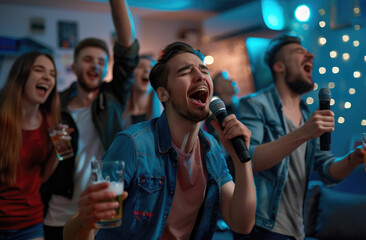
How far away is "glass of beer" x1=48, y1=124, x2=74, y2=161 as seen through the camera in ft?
6.22

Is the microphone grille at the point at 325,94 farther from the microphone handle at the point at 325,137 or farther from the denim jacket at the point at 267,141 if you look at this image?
the denim jacket at the point at 267,141

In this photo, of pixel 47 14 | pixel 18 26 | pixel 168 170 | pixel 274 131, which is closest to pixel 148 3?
pixel 47 14

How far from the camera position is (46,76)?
78.1 inches

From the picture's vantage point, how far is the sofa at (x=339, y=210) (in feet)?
8.32

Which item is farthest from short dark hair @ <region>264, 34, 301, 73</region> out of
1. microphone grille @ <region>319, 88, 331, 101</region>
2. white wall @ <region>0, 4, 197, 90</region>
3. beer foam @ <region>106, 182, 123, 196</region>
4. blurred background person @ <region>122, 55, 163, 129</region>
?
white wall @ <region>0, 4, 197, 90</region>

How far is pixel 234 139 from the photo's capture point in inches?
47.9

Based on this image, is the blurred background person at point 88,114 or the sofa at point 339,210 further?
the sofa at point 339,210

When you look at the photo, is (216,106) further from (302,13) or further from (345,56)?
(302,13)

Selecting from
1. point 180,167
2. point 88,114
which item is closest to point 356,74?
point 180,167

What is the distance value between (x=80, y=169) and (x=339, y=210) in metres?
1.91

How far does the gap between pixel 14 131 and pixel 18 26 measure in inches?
192

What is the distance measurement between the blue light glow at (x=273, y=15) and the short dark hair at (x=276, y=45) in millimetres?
989

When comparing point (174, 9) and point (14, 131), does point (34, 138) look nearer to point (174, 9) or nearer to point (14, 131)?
point (14, 131)

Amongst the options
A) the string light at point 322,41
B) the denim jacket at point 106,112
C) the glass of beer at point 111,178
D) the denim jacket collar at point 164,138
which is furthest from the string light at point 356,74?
the glass of beer at point 111,178
